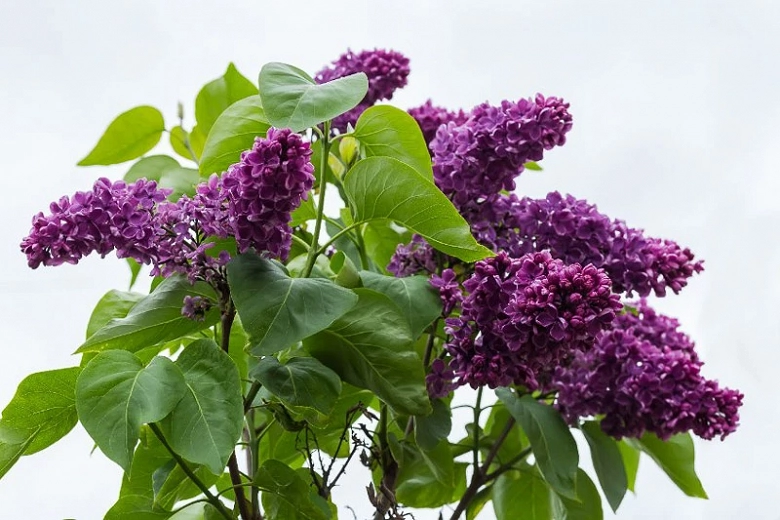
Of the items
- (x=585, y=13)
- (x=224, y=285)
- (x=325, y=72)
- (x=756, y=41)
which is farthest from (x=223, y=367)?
(x=756, y=41)

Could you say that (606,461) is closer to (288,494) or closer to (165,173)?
(288,494)

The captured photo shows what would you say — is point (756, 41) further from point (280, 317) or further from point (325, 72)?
point (280, 317)

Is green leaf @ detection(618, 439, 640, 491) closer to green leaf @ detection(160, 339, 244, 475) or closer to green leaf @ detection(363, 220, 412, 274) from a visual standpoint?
green leaf @ detection(363, 220, 412, 274)

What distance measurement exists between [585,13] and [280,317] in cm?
105

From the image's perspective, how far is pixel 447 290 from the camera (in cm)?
74

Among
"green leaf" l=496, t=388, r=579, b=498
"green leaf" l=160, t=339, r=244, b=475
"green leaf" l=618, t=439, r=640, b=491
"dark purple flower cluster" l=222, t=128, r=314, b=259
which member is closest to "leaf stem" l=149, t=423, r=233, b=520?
"green leaf" l=160, t=339, r=244, b=475

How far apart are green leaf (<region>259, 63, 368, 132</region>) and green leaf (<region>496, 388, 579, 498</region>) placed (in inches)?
11.1

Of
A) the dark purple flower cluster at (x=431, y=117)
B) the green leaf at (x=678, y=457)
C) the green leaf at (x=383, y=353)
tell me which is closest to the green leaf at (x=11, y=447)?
the green leaf at (x=383, y=353)

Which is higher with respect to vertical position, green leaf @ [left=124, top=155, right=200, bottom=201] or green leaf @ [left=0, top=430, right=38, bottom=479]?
green leaf @ [left=124, top=155, right=200, bottom=201]

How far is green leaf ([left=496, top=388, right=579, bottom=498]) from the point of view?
811mm

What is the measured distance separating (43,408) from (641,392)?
0.44 m

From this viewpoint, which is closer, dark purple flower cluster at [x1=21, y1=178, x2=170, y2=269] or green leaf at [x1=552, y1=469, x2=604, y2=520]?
dark purple flower cluster at [x1=21, y1=178, x2=170, y2=269]

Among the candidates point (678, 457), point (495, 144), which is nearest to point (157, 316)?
point (495, 144)

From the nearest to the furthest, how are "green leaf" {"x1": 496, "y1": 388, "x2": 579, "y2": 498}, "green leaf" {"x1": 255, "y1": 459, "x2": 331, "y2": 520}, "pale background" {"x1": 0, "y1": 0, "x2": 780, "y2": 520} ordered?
"green leaf" {"x1": 255, "y1": 459, "x2": 331, "y2": 520}, "green leaf" {"x1": 496, "y1": 388, "x2": 579, "y2": 498}, "pale background" {"x1": 0, "y1": 0, "x2": 780, "y2": 520}
